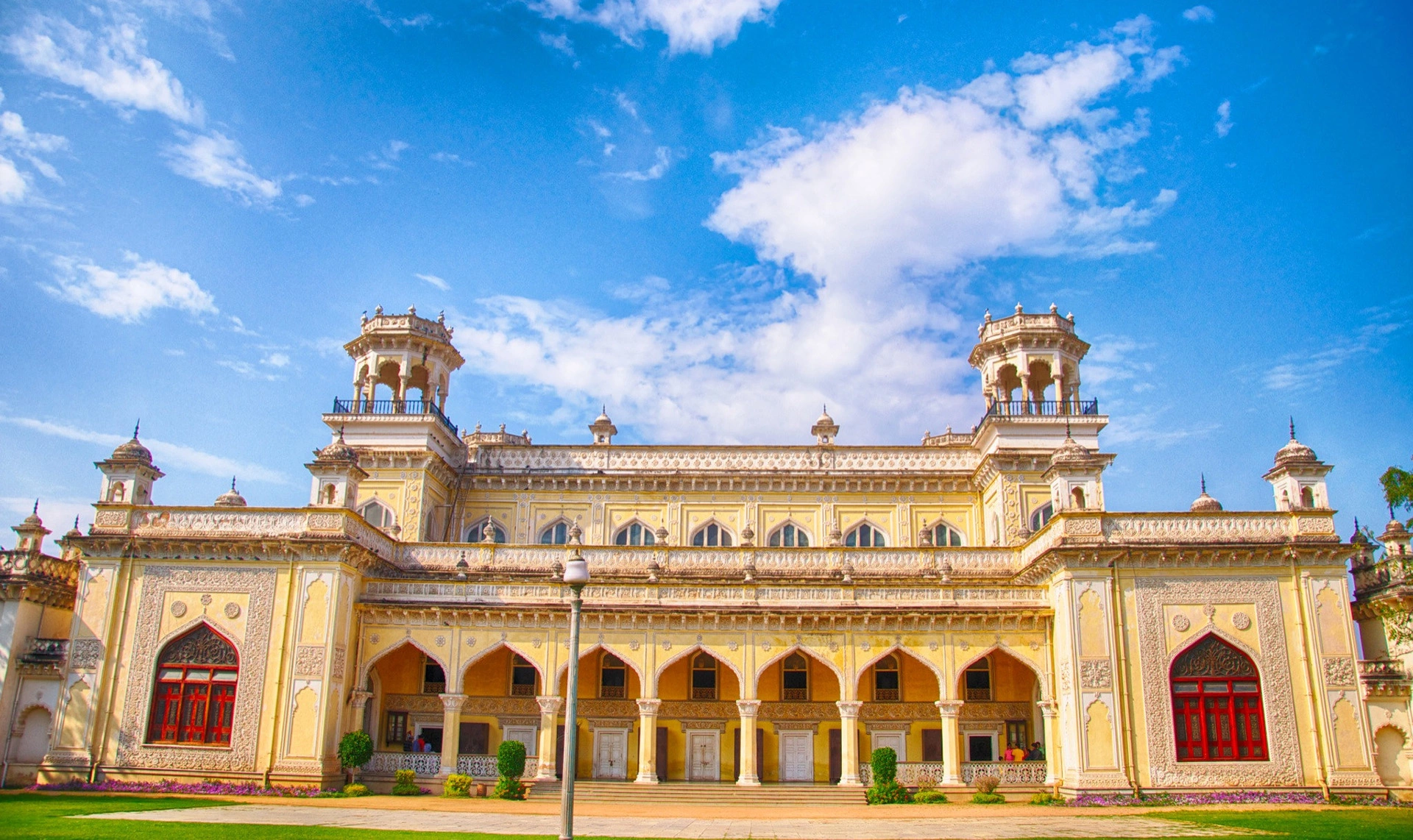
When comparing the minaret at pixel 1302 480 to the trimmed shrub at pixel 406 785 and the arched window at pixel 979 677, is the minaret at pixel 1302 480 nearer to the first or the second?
the arched window at pixel 979 677

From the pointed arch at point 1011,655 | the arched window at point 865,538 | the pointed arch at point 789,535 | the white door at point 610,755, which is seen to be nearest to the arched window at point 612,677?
the white door at point 610,755

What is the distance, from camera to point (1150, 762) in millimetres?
27422

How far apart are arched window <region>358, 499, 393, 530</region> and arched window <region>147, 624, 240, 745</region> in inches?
309

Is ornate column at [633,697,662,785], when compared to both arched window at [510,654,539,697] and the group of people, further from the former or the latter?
the group of people

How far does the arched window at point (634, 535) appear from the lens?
1511 inches

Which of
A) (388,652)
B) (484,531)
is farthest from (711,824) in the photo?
(484,531)

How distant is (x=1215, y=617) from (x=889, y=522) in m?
12.0

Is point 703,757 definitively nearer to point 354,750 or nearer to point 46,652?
point 354,750

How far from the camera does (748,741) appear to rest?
97.5 feet

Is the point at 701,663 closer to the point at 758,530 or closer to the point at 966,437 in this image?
the point at 758,530

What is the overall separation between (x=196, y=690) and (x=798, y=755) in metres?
17.9

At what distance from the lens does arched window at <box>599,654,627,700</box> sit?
3312cm

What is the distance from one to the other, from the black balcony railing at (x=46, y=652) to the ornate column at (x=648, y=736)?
16.7 metres

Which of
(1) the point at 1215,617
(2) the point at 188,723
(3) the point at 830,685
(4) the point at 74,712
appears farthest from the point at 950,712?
(4) the point at 74,712
